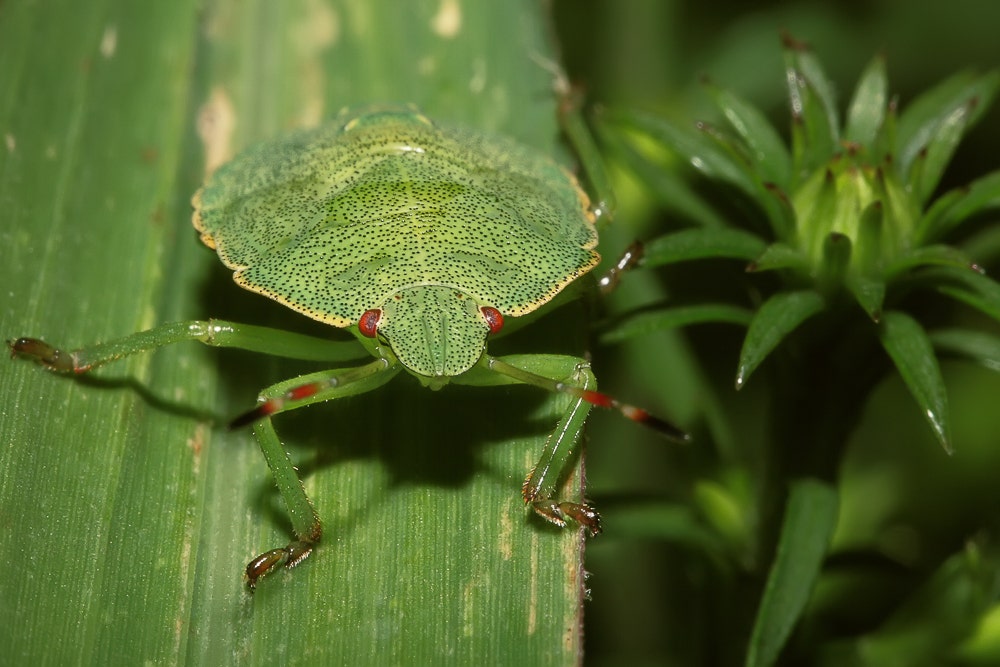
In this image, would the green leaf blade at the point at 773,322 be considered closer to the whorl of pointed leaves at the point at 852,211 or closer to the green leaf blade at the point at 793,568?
the whorl of pointed leaves at the point at 852,211

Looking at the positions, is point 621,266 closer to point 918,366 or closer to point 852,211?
point 852,211

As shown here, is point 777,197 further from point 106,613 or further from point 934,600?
point 106,613

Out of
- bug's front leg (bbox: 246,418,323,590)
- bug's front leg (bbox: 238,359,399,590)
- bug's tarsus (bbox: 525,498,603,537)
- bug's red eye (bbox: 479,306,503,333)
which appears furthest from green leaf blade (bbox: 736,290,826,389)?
bug's front leg (bbox: 246,418,323,590)

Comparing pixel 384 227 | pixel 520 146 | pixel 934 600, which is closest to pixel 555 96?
pixel 520 146

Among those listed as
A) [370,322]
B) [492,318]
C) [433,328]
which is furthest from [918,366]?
[370,322]

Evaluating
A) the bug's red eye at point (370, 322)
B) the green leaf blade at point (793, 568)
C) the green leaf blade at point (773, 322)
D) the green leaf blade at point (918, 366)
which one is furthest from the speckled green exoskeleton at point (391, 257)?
the green leaf blade at point (918, 366)

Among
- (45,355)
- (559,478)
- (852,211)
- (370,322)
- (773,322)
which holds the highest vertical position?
(852,211)
